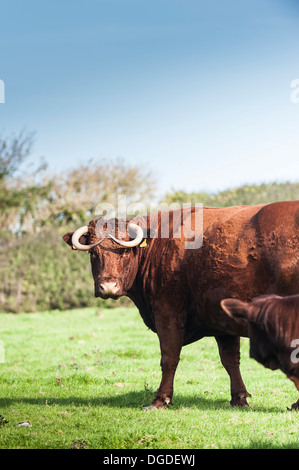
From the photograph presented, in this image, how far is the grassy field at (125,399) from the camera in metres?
5.90

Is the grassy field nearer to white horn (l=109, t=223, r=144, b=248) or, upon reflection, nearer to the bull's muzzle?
the bull's muzzle

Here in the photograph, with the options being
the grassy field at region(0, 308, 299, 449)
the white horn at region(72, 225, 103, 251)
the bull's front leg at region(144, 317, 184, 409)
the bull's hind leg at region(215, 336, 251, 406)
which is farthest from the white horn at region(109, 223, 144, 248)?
the grassy field at region(0, 308, 299, 449)

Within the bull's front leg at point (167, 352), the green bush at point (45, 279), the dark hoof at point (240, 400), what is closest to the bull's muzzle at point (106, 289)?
the bull's front leg at point (167, 352)

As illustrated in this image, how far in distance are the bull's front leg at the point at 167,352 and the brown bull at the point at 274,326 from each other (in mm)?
2476

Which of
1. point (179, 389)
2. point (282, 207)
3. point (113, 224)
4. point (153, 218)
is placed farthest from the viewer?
point (179, 389)

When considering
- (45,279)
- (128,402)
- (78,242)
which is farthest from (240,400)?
(45,279)

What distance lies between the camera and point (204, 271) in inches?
269

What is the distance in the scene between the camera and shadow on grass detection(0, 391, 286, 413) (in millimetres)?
7445

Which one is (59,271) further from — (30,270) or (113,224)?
Answer: (113,224)

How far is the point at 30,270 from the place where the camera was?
21.2 meters

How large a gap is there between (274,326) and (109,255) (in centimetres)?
300

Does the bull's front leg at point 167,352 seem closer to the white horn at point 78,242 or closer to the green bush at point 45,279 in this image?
the white horn at point 78,242
